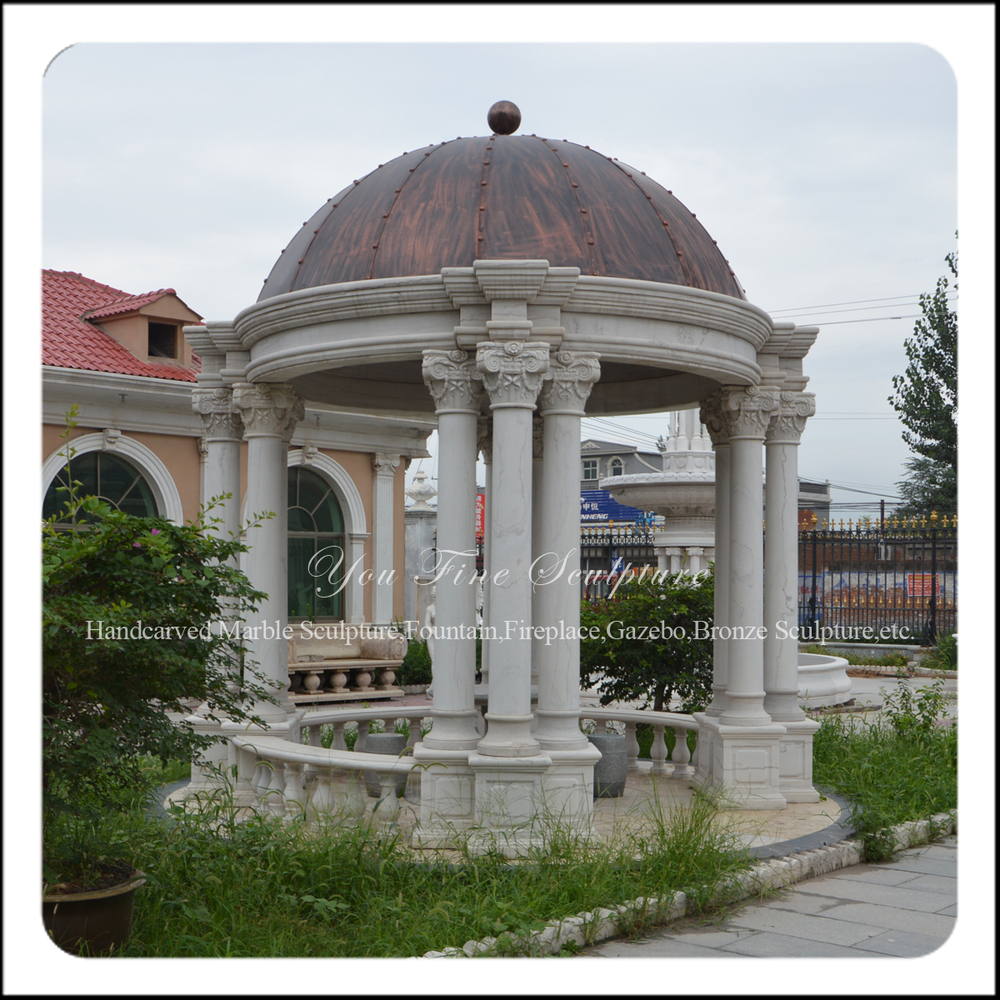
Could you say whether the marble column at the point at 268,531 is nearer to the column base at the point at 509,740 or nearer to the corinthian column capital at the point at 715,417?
the column base at the point at 509,740

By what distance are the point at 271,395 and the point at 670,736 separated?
658cm

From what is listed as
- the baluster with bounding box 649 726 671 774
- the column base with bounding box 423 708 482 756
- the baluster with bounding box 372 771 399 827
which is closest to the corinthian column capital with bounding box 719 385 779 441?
the baluster with bounding box 649 726 671 774

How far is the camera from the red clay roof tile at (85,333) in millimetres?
17422

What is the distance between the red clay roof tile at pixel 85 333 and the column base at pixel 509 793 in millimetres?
12134

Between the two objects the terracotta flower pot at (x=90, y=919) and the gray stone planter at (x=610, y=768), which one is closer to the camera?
the terracotta flower pot at (x=90, y=919)

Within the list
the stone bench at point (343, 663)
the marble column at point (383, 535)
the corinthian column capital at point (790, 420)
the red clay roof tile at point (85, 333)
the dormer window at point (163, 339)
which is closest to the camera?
the corinthian column capital at point (790, 420)

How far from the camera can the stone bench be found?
1780 centimetres

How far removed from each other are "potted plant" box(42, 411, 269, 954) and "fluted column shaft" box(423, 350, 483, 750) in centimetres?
188

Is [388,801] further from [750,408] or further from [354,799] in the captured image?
[750,408]

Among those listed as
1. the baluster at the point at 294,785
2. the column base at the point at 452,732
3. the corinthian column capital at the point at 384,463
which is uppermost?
the corinthian column capital at the point at 384,463

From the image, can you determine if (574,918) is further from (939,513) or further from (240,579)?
(939,513)

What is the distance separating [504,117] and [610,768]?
5.57m

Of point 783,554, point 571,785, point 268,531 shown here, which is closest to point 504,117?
point 268,531

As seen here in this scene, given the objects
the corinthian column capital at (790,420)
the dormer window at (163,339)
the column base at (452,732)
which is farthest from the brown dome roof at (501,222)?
the dormer window at (163,339)
